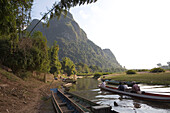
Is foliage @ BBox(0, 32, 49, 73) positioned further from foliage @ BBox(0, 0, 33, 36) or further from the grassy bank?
the grassy bank

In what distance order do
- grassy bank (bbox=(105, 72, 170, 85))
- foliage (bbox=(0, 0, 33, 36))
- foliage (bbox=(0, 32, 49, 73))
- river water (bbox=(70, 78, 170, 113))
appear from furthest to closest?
grassy bank (bbox=(105, 72, 170, 85)) → foliage (bbox=(0, 32, 49, 73)) → river water (bbox=(70, 78, 170, 113)) → foliage (bbox=(0, 0, 33, 36))

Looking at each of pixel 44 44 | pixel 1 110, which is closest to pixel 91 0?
pixel 1 110

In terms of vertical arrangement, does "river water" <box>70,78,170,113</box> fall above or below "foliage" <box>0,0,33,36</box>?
below

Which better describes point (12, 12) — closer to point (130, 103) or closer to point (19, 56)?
point (130, 103)

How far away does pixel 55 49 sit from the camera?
141 ft

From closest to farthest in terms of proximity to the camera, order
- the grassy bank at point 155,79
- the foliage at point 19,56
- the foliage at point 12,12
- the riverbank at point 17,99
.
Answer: the foliage at point 12,12 → the riverbank at point 17,99 → the foliage at point 19,56 → the grassy bank at point 155,79

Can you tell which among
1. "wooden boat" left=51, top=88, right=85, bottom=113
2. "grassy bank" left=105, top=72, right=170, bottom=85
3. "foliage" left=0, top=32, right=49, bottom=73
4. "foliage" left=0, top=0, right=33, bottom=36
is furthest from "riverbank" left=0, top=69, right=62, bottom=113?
"grassy bank" left=105, top=72, right=170, bottom=85

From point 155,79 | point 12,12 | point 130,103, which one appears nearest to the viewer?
point 12,12

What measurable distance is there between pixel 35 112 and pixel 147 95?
12307mm

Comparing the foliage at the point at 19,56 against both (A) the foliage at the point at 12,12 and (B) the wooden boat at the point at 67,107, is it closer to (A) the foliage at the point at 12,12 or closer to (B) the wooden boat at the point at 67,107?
(B) the wooden boat at the point at 67,107

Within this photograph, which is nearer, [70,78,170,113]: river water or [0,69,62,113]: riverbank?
[0,69,62,113]: riverbank

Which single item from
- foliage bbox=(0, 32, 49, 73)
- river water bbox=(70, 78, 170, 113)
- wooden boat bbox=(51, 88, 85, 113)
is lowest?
river water bbox=(70, 78, 170, 113)

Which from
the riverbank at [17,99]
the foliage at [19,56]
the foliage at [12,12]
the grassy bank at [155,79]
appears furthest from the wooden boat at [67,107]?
the grassy bank at [155,79]

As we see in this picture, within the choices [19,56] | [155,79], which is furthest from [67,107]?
[155,79]
